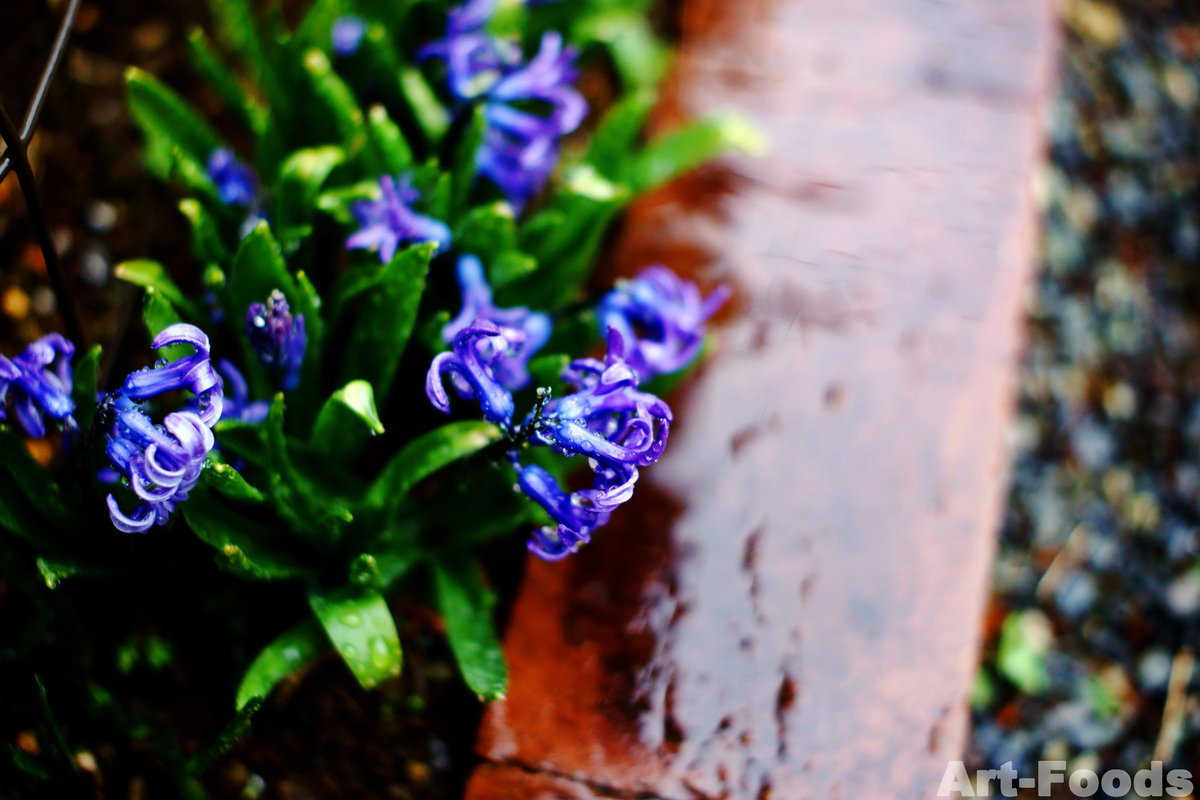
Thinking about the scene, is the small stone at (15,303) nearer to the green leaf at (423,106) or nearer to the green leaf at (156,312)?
the green leaf at (156,312)

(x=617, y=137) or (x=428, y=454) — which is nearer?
(x=428, y=454)

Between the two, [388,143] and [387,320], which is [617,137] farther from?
[387,320]

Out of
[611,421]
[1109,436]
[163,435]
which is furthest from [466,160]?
[1109,436]

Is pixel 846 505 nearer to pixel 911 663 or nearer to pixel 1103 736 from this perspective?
pixel 911 663

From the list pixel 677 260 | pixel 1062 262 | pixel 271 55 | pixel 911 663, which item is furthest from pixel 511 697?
pixel 1062 262

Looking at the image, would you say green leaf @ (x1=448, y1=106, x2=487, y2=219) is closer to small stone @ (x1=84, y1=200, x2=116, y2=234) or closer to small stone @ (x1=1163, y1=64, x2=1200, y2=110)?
small stone @ (x1=84, y1=200, x2=116, y2=234)

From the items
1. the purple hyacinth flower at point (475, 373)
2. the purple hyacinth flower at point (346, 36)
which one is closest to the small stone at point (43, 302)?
the purple hyacinth flower at point (346, 36)
